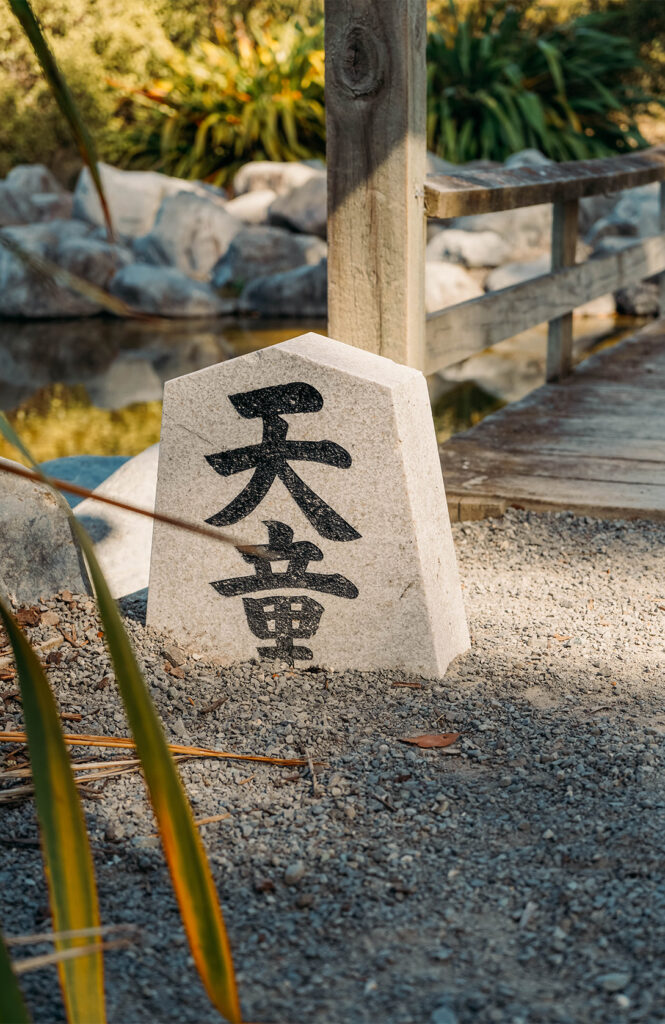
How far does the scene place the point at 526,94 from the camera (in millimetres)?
11734

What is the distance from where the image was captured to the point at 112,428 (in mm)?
5469

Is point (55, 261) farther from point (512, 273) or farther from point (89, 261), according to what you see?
point (512, 273)

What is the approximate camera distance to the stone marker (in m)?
1.87

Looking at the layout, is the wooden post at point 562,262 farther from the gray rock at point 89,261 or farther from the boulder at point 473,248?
the gray rock at point 89,261

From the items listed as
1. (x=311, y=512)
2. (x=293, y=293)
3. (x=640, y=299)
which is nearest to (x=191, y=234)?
(x=293, y=293)

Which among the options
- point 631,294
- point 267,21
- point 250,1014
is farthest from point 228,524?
point 267,21

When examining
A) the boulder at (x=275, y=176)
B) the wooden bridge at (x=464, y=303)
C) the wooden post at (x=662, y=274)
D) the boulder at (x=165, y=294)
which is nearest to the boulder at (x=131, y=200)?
the boulder at (x=275, y=176)

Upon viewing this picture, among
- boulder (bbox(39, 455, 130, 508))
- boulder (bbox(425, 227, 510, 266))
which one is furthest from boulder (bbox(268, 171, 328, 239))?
boulder (bbox(39, 455, 130, 508))

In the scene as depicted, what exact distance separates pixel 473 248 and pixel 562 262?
4.90 metres

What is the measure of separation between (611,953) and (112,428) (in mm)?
4647

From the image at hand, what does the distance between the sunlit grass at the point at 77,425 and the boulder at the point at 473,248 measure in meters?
4.01

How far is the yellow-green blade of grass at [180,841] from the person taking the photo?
0.75 m

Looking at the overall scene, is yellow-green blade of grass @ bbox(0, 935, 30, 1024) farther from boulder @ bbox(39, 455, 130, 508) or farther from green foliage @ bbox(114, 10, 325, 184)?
green foliage @ bbox(114, 10, 325, 184)

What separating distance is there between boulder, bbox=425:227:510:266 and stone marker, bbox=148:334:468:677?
729 cm
